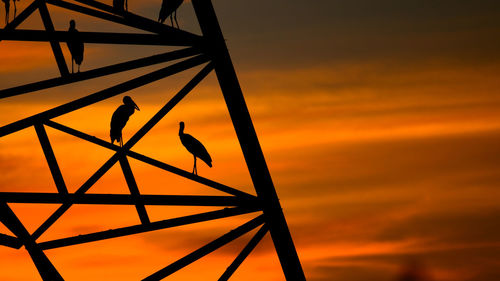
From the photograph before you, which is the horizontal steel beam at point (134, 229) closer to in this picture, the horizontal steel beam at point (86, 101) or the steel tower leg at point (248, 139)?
the steel tower leg at point (248, 139)

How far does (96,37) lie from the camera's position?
8281 mm

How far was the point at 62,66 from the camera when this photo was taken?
894 cm

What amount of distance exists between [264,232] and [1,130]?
259 centimetres

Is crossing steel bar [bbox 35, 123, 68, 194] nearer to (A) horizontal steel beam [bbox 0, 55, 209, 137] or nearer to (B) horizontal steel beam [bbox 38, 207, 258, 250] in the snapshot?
(A) horizontal steel beam [bbox 0, 55, 209, 137]

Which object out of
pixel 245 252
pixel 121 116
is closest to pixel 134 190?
pixel 245 252

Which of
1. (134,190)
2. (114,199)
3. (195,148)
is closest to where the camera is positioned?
(114,199)

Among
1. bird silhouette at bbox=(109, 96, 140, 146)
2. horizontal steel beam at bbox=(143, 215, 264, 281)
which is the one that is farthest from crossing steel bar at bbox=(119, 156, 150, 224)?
bird silhouette at bbox=(109, 96, 140, 146)

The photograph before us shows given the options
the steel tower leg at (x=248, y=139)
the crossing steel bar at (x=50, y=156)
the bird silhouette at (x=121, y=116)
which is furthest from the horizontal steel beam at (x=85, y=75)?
the bird silhouette at (x=121, y=116)

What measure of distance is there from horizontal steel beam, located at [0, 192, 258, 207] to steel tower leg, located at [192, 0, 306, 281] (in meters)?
0.19

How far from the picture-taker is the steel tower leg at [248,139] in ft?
28.7

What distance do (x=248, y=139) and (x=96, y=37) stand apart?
5.40 ft

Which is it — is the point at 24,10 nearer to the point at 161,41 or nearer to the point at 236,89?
the point at 161,41

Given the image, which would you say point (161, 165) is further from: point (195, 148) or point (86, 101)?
point (195, 148)

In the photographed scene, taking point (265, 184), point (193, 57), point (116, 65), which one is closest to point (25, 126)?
point (116, 65)
